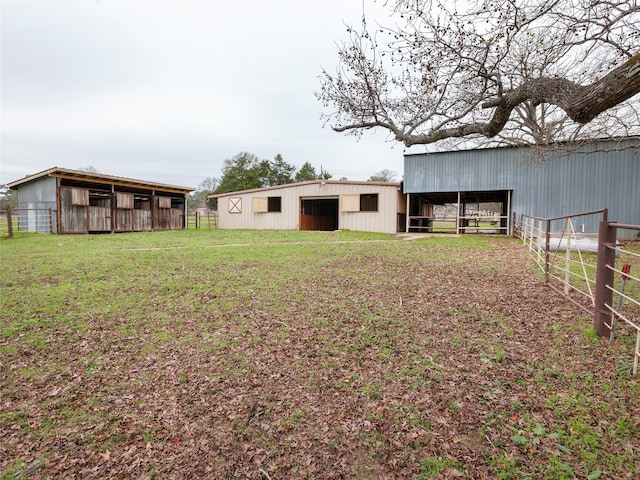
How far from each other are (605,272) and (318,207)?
65.8ft

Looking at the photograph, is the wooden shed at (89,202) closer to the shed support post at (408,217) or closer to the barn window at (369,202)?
the barn window at (369,202)

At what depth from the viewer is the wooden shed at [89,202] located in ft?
55.7

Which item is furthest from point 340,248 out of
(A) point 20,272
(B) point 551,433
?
(B) point 551,433

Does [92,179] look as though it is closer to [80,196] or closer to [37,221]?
[80,196]

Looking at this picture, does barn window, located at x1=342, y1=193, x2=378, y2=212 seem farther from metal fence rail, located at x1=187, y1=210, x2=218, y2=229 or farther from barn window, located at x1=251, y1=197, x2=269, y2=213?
metal fence rail, located at x1=187, y1=210, x2=218, y2=229

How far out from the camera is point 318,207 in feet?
75.9

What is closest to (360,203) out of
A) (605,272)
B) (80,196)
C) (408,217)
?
(408,217)

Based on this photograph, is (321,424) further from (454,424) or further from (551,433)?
(551,433)

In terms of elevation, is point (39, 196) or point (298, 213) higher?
point (39, 196)

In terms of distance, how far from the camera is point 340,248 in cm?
1113

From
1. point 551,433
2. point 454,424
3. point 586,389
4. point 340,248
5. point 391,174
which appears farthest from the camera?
point 391,174

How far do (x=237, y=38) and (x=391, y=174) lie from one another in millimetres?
54594

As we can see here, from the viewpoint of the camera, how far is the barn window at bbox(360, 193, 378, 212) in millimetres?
19219

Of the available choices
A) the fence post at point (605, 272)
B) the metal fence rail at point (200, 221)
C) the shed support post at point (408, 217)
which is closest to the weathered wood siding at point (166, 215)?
the metal fence rail at point (200, 221)
